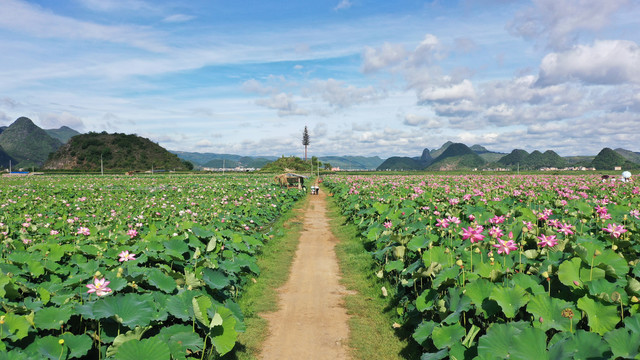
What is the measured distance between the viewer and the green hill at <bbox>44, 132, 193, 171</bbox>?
4628 inches

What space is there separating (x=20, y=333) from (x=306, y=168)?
113433 mm

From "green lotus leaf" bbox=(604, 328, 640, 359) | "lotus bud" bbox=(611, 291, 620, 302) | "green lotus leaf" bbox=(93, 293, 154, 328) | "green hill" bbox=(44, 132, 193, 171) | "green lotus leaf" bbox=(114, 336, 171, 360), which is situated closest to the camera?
"green lotus leaf" bbox=(604, 328, 640, 359)

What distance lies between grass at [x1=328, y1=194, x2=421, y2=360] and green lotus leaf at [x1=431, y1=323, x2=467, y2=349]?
1.28 metres

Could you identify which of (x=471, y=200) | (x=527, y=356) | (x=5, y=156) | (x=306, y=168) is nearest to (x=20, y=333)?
(x=527, y=356)

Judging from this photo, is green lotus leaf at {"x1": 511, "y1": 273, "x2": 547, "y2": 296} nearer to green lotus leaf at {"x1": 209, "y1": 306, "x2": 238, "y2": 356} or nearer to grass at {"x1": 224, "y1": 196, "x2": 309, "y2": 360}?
green lotus leaf at {"x1": 209, "y1": 306, "x2": 238, "y2": 356}

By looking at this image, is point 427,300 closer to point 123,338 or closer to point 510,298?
point 510,298

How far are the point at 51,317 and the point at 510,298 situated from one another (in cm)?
448

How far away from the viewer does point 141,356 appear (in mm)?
3062

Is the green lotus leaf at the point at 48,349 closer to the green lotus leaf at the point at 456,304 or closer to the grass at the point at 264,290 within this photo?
the grass at the point at 264,290

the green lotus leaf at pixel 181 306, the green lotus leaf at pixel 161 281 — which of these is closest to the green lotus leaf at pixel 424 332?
the green lotus leaf at pixel 181 306

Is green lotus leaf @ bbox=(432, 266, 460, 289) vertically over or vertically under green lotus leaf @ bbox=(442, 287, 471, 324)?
over

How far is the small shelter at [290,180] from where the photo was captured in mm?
30781

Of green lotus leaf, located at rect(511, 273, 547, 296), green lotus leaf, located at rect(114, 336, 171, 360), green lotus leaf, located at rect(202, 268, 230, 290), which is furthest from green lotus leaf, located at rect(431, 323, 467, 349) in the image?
green lotus leaf, located at rect(202, 268, 230, 290)

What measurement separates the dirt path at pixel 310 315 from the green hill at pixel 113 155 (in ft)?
388
